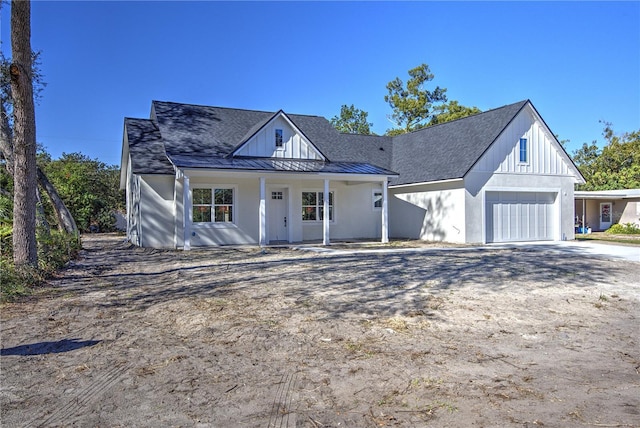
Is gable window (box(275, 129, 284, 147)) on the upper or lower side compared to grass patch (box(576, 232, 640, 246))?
upper

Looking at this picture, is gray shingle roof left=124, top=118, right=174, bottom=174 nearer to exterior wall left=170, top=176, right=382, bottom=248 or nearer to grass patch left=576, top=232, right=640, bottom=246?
exterior wall left=170, top=176, right=382, bottom=248

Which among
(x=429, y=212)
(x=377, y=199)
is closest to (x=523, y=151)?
(x=429, y=212)

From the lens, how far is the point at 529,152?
66.7 feet

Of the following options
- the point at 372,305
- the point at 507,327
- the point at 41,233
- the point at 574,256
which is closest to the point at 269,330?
the point at 372,305

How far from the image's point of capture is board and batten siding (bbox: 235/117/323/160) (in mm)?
18781

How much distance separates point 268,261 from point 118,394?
28.3ft

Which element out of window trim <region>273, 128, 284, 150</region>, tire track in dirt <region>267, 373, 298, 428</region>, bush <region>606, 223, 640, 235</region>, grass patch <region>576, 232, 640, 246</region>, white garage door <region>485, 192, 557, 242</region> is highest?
window trim <region>273, 128, 284, 150</region>

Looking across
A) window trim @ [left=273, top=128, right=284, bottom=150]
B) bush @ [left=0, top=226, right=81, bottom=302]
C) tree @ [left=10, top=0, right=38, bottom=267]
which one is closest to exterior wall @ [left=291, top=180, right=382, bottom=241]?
window trim @ [left=273, top=128, right=284, bottom=150]

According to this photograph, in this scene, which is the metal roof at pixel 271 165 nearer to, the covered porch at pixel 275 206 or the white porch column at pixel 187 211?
the covered porch at pixel 275 206

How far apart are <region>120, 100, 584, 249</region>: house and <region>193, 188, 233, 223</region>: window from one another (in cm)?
4

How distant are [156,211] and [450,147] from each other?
13178 mm

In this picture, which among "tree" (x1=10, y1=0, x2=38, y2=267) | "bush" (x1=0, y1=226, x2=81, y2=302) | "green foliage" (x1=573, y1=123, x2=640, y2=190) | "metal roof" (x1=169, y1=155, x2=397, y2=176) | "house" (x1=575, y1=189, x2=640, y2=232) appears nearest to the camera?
"bush" (x1=0, y1=226, x2=81, y2=302)

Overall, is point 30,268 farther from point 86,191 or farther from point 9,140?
point 86,191

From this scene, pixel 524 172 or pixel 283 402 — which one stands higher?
pixel 524 172
